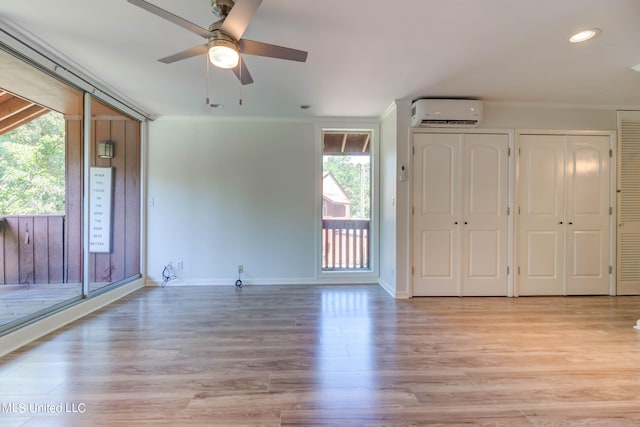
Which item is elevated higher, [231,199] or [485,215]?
[231,199]

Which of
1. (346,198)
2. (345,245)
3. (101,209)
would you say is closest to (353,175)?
(346,198)

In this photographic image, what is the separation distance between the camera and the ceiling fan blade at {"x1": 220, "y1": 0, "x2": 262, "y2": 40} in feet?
5.08

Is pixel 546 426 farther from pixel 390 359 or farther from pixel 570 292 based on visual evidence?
pixel 570 292

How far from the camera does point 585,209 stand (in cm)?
383

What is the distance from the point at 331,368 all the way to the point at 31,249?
314cm

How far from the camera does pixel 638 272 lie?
3.85 meters

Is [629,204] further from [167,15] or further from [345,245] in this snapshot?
[167,15]

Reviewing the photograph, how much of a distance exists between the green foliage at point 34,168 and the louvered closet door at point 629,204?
654cm

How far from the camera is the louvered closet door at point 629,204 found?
3.81 meters

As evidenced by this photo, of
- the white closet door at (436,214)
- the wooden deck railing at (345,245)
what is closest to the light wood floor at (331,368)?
the white closet door at (436,214)

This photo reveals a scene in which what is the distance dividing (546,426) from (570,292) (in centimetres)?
310

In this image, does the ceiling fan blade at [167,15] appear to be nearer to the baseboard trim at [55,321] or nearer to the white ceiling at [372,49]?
the white ceiling at [372,49]

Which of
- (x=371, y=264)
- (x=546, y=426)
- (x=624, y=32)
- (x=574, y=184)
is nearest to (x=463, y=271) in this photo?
(x=371, y=264)

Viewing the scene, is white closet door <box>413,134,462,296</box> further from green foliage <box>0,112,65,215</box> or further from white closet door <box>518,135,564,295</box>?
green foliage <box>0,112,65,215</box>
